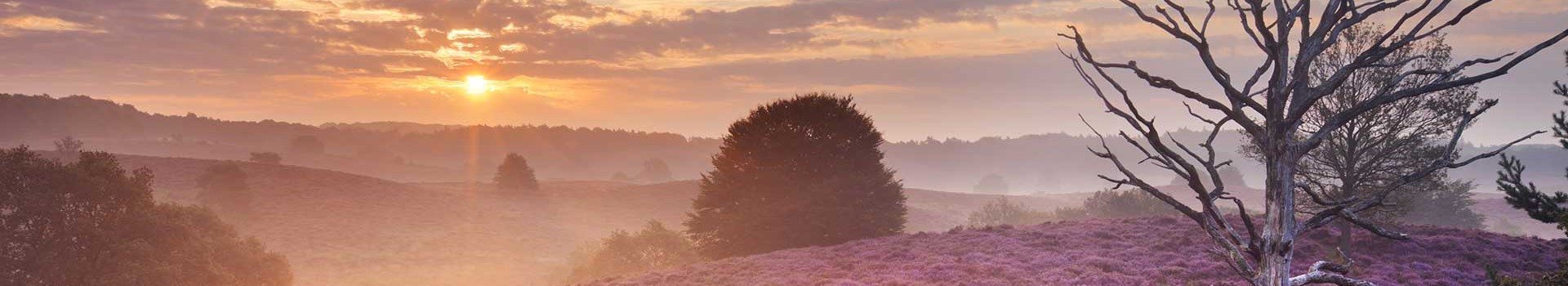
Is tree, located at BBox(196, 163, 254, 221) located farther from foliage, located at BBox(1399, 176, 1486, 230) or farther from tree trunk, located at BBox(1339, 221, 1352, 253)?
foliage, located at BBox(1399, 176, 1486, 230)

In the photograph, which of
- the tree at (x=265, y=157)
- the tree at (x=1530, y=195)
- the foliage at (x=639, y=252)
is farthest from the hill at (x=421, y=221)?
the tree at (x=1530, y=195)

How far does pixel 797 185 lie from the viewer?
40.9 metres

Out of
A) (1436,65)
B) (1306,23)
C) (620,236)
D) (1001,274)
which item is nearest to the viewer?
(1306,23)

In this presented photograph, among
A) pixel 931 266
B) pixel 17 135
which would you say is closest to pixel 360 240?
pixel 931 266

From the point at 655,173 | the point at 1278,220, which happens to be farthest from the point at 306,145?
the point at 1278,220

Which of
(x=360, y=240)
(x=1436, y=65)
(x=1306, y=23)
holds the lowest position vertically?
(x=360, y=240)

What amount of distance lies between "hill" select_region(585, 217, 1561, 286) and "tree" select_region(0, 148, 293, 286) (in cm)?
1559

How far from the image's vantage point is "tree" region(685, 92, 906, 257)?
1571 inches

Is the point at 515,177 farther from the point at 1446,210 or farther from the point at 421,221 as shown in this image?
the point at 1446,210

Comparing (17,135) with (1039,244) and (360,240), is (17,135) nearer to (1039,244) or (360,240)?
(360,240)

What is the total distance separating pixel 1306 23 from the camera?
630cm

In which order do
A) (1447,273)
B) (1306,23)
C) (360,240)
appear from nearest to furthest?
(1306,23)
(1447,273)
(360,240)

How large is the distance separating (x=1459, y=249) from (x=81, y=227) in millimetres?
44340

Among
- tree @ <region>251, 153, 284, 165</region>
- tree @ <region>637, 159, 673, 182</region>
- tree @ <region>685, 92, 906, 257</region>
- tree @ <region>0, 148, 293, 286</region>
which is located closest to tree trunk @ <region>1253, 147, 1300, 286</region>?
tree @ <region>685, 92, 906, 257</region>
